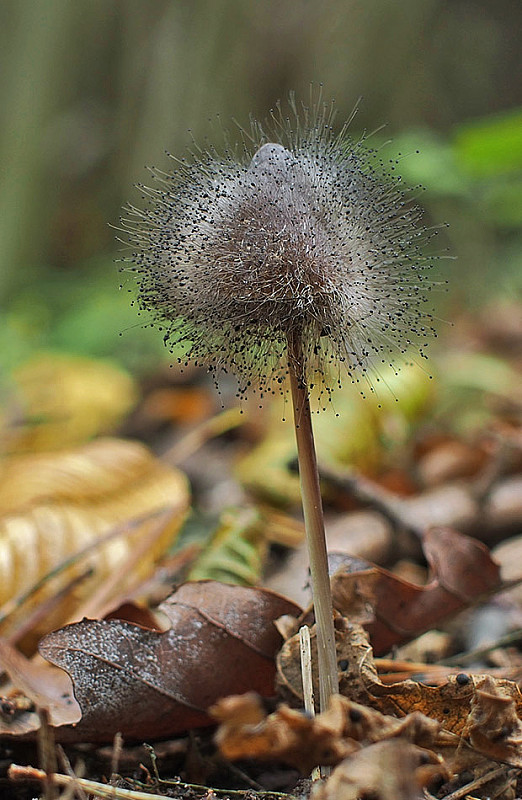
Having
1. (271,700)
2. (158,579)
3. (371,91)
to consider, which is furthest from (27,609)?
(371,91)

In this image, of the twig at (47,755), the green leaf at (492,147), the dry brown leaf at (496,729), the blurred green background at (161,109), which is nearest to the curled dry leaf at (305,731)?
the dry brown leaf at (496,729)

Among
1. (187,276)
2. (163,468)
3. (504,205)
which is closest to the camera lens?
(187,276)

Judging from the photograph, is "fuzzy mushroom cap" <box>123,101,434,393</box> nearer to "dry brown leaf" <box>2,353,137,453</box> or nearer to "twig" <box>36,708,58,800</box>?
"twig" <box>36,708,58,800</box>

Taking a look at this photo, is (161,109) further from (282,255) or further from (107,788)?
(107,788)

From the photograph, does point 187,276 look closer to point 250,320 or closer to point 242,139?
point 250,320

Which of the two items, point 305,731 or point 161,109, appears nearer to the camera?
point 305,731

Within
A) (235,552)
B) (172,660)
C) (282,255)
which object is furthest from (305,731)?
(235,552)

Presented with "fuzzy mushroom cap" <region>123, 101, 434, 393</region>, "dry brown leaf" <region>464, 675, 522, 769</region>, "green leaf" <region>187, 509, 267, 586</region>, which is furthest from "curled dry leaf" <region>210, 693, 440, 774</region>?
"green leaf" <region>187, 509, 267, 586</region>
